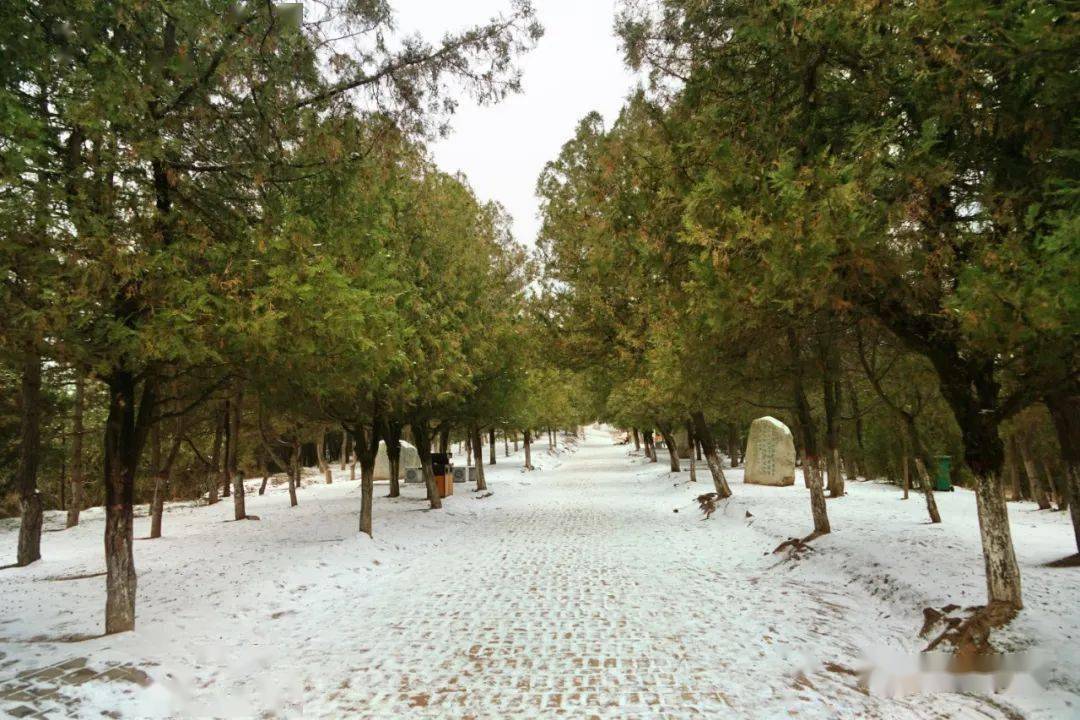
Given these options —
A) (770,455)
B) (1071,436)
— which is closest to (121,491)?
(1071,436)

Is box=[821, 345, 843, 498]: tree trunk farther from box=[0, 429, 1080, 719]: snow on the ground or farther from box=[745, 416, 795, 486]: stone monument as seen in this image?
box=[745, 416, 795, 486]: stone monument

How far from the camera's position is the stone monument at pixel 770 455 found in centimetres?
2319

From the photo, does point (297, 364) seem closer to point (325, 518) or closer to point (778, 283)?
point (778, 283)

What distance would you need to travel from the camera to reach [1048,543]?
1027 centimetres

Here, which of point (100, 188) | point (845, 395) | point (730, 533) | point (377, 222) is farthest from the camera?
point (845, 395)

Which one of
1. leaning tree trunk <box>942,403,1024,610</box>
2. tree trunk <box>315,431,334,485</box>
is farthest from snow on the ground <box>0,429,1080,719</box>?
tree trunk <box>315,431,334,485</box>

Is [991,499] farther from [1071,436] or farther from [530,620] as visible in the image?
[530,620]

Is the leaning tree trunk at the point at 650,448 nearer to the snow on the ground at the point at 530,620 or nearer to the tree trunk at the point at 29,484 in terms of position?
the snow on the ground at the point at 530,620

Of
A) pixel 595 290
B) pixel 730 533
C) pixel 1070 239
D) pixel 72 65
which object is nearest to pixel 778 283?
pixel 1070 239

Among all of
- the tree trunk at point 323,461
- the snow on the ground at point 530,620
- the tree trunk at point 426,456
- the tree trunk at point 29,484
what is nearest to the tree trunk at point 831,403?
the snow on the ground at point 530,620

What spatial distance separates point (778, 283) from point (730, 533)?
33.9ft

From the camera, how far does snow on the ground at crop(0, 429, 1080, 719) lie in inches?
201

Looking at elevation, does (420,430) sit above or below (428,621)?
above

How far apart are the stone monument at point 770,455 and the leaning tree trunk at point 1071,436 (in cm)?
1522
